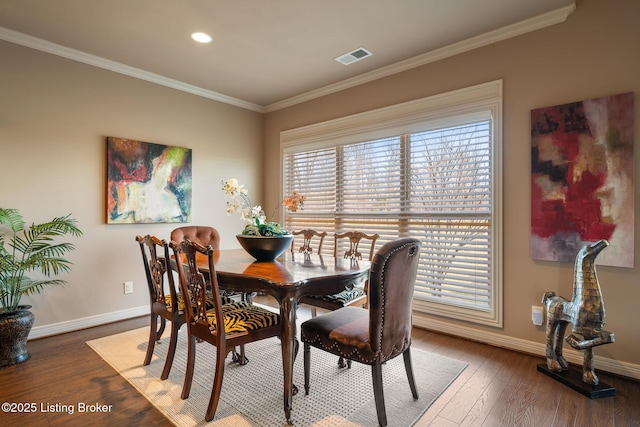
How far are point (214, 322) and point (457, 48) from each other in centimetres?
314

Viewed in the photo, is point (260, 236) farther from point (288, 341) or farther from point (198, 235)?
point (198, 235)

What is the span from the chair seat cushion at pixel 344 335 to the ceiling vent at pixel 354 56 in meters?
2.49

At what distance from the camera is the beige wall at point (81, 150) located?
3021 mm

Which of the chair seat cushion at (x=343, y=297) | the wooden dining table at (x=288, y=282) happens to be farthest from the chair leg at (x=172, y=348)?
the chair seat cushion at (x=343, y=297)

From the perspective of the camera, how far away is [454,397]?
7.04ft

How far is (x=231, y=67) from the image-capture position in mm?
3646

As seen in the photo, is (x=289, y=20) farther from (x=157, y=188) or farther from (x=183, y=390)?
(x=183, y=390)

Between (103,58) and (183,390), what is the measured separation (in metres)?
3.32

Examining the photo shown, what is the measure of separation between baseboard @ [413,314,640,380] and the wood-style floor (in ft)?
0.20

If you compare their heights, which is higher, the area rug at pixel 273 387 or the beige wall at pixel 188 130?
the beige wall at pixel 188 130

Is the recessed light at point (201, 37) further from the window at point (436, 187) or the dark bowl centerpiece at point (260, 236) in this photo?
the window at point (436, 187)

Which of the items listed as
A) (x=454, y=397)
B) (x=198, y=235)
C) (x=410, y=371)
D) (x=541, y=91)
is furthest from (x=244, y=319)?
(x=541, y=91)

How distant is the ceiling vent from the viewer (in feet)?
10.8

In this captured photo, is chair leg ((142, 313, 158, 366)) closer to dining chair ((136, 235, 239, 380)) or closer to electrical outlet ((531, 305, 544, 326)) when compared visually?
dining chair ((136, 235, 239, 380))
